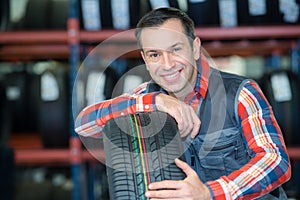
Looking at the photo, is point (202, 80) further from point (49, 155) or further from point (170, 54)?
point (49, 155)

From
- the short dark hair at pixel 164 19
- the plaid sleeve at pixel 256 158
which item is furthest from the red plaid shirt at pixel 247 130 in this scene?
the short dark hair at pixel 164 19

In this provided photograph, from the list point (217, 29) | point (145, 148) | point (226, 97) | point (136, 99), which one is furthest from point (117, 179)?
point (217, 29)

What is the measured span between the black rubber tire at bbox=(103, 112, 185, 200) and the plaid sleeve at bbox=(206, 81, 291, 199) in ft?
0.36

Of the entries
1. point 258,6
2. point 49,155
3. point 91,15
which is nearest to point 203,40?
point 258,6

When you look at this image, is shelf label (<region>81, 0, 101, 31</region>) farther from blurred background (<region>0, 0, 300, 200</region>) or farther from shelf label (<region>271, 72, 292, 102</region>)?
shelf label (<region>271, 72, 292, 102</region>)

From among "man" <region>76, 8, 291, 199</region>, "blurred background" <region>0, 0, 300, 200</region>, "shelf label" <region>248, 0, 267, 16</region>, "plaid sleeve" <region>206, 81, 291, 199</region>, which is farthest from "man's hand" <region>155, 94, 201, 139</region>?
"shelf label" <region>248, 0, 267, 16</region>

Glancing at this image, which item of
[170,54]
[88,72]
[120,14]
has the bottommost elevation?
[170,54]

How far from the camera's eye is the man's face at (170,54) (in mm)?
1425

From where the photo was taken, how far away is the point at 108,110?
1.49 meters

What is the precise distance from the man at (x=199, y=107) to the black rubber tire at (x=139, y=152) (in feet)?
0.11

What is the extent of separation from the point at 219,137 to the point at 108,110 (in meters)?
0.29

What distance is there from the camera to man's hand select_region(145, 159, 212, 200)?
1192mm

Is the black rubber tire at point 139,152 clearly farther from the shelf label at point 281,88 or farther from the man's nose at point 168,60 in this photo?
the shelf label at point 281,88

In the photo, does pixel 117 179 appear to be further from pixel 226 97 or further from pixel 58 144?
pixel 58 144
